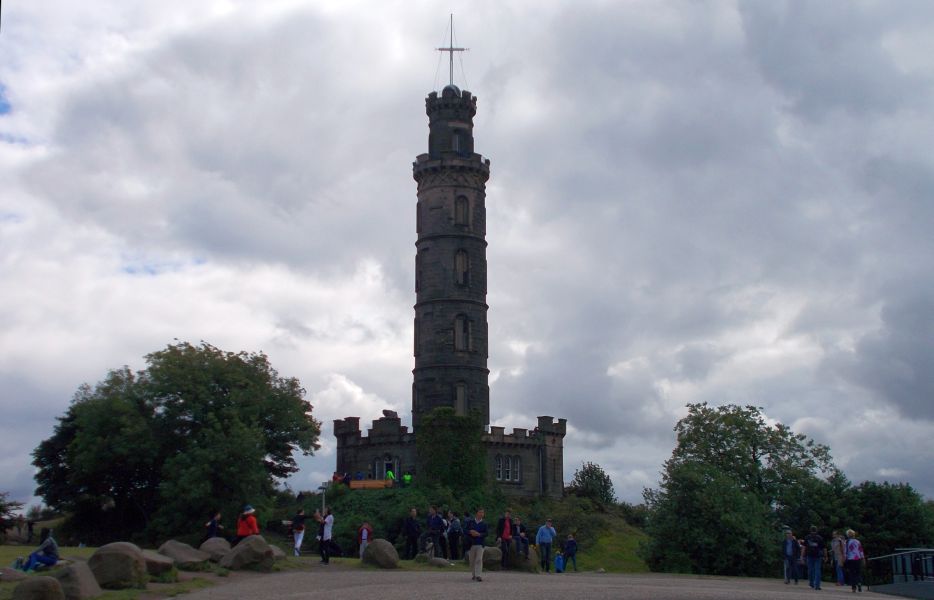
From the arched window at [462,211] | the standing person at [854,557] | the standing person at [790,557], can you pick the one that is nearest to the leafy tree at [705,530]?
the standing person at [790,557]

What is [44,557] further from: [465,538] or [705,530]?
[705,530]

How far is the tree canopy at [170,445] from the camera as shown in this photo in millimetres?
48125

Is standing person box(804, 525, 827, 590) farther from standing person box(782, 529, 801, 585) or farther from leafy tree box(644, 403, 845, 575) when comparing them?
leafy tree box(644, 403, 845, 575)

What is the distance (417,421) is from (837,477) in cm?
2739

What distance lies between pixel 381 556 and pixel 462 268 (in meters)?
42.6

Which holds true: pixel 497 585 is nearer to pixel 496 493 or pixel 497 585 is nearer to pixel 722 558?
pixel 722 558

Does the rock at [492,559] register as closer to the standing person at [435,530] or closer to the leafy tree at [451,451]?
the standing person at [435,530]

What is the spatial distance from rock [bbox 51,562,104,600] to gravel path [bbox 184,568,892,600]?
5.57 feet

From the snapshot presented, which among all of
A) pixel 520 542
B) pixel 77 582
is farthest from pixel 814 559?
pixel 77 582

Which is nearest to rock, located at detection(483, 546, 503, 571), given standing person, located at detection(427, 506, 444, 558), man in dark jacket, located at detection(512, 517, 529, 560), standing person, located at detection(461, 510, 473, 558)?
man in dark jacket, located at detection(512, 517, 529, 560)

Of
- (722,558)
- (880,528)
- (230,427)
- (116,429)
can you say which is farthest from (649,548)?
(116,429)

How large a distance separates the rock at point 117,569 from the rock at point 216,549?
4338mm

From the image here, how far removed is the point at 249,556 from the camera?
25234mm

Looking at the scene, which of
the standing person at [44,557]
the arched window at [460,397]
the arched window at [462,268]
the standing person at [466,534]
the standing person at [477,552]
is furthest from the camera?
the arched window at [462,268]
